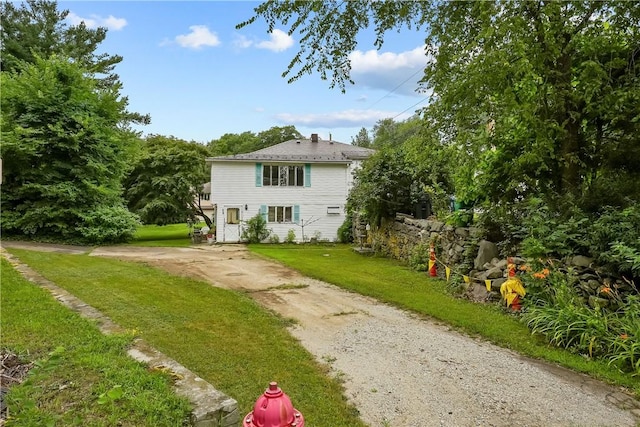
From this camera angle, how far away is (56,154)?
14305 millimetres

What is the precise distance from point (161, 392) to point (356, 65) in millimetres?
3810

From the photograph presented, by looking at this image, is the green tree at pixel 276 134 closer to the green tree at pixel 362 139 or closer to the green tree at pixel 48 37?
the green tree at pixel 362 139

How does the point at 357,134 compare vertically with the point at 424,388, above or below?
above

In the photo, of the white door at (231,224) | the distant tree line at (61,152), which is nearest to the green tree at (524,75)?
the white door at (231,224)

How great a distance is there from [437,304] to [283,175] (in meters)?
12.8

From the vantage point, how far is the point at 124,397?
2.51 meters

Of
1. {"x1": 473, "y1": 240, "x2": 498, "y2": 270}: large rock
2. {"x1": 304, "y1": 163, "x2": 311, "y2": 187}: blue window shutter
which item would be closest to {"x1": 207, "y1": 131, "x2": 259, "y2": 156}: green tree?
{"x1": 304, "y1": 163, "x2": 311, "y2": 187}: blue window shutter

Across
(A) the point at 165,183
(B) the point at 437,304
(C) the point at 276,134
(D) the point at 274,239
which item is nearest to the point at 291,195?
Result: (D) the point at 274,239

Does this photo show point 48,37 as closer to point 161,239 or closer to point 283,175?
point 161,239

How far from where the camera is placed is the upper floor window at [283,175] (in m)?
17.8

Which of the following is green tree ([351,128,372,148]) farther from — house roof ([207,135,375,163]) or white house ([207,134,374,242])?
white house ([207,134,374,242])

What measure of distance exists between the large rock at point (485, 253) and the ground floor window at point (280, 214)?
11916 mm

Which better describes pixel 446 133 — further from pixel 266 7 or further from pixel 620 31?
pixel 266 7

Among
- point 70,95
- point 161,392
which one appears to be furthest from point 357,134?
point 161,392
